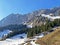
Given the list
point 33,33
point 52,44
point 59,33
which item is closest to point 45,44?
point 52,44

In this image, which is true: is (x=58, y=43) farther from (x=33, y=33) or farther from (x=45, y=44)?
(x=33, y=33)

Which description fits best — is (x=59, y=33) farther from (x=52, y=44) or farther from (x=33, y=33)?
(x=33, y=33)

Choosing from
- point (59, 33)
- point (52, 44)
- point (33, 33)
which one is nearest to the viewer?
point (52, 44)

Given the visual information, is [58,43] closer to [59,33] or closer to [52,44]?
[52,44]

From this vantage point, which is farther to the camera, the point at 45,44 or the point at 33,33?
the point at 33,33

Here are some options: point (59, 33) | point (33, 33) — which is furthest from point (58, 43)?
point (33, 33)

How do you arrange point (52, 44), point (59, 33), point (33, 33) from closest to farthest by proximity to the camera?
point (52, 44) < point (59, 33) < point (33, 33)

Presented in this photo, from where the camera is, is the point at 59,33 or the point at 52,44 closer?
the point at 52,44

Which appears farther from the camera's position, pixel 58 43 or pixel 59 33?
pixel 59 33
